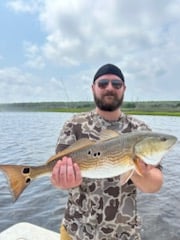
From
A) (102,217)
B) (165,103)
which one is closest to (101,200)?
(102,217)

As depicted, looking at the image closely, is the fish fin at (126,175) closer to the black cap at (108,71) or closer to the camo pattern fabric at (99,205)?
the camo pattern fabric at (99,205)

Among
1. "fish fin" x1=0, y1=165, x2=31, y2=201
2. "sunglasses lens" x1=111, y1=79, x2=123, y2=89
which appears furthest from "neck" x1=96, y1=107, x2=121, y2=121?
"fish fin" x1=0, y1=165, x2=31, y2=201

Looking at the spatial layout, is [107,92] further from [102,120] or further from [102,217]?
[102,217]

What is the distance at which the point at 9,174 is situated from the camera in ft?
9.75

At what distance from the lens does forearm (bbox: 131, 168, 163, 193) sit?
10.7ft

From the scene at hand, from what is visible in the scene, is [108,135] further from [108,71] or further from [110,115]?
[108,71]

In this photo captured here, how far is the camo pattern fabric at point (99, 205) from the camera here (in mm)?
3432

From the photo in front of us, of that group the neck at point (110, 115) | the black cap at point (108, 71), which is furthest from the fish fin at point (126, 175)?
the black cap at point (108, 71)

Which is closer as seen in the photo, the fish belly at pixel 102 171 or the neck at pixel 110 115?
the fish belly at pixel 102 171

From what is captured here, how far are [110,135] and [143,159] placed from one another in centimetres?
36

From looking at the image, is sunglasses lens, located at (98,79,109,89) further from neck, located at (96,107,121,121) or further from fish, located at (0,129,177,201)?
fish, located at (0,129,177,201)

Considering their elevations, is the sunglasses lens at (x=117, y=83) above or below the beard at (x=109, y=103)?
above

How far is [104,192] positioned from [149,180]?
1.43 ft

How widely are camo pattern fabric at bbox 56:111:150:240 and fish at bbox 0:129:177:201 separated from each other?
42 cm
